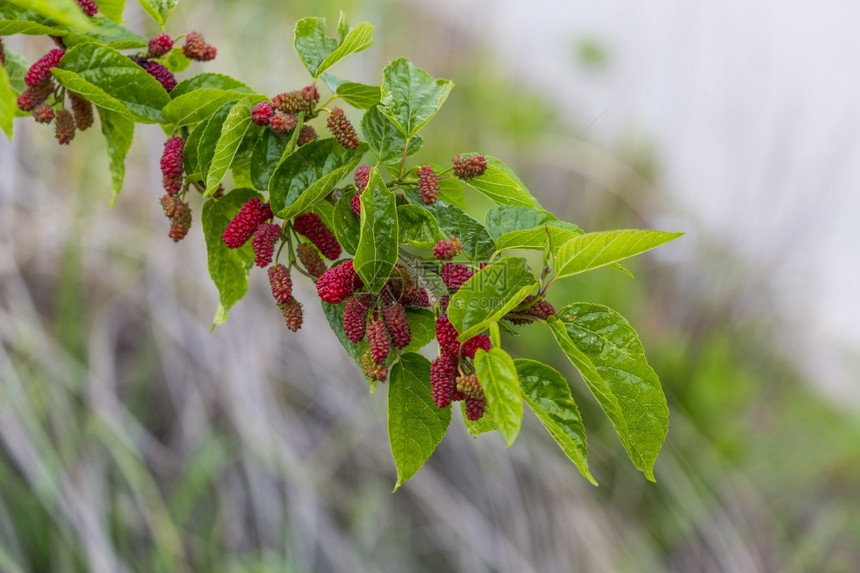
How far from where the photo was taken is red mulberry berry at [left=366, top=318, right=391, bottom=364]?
1.54ft

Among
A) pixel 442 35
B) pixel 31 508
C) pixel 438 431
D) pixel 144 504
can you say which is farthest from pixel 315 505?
pixel 442 35

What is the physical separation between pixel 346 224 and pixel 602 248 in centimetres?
17

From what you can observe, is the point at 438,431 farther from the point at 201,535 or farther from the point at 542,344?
the point at 542,344

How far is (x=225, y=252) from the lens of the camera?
0.61m

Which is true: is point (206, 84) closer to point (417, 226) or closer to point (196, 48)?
point (196, 48)

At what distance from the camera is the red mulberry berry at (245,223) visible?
0.53m

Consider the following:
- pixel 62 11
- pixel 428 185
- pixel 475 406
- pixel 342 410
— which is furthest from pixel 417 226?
pixel 342 410

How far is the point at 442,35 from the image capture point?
3.63 metres

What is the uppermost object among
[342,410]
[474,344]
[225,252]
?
[474,344]

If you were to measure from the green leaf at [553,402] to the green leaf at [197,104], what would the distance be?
27 centimetres

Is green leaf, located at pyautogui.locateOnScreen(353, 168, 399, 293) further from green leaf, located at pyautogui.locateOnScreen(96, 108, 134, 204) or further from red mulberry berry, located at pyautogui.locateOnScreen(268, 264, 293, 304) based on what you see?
green leaf, located at pyautogui.locateOnScreen(96, 108, 134, 204)

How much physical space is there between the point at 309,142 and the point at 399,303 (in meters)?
0.13

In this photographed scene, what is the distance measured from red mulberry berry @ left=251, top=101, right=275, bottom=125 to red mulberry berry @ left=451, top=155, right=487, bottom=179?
0.43 ft

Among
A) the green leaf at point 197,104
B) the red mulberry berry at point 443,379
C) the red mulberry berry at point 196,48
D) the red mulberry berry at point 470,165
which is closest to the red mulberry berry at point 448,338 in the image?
the red mulberry berry at point 443,379
